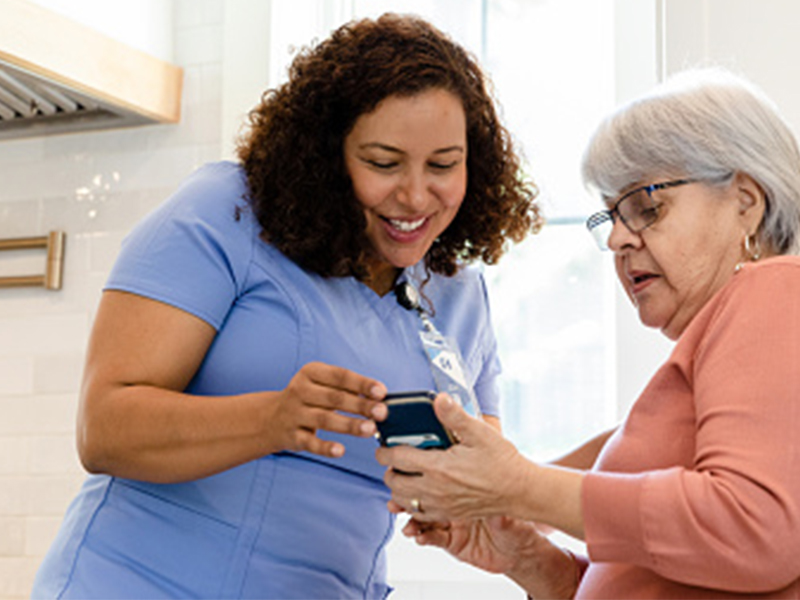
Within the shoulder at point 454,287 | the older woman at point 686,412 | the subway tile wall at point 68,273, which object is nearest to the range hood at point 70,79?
the subway tile wall at point 68,273

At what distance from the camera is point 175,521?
1458 millimetres

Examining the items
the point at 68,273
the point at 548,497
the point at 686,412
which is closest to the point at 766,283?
the point at 686,412

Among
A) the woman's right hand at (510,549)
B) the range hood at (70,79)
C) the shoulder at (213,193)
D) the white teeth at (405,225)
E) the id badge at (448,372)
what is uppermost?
the range hood at (70,79)

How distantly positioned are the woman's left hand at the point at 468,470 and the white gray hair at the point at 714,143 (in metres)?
0.41

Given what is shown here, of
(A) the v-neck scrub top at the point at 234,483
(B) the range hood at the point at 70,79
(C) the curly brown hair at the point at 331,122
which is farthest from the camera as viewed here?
(B) the range hood at the point at 70,79

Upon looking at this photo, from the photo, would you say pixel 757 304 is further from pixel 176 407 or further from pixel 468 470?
pixel 176 407

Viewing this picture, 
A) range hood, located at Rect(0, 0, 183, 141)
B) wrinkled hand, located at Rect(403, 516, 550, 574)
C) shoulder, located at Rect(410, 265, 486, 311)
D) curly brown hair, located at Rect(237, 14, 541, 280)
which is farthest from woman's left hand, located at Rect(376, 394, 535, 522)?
range hood, located at Rect(0, 0, 183, 141)

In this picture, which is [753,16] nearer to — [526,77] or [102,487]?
[526,77]

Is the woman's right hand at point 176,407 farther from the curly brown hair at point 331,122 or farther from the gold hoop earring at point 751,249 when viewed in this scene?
the gold hoop earring at point 751,249

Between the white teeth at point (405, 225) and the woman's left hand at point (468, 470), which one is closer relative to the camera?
the woman's left hand at point (468, 470)

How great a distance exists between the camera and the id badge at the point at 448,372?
1515 millimetres

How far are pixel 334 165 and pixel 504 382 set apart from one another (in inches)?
47.4

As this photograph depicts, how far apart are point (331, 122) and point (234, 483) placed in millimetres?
531

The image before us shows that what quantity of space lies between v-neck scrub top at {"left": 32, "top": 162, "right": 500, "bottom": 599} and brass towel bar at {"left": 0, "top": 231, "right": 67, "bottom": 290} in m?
1.39
